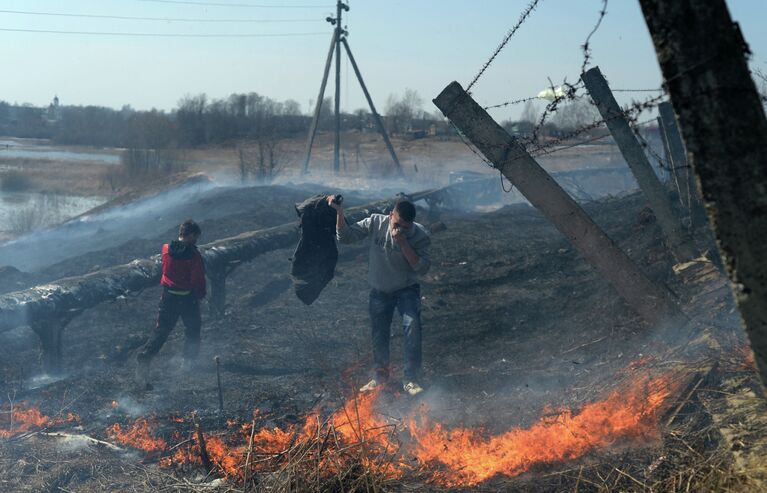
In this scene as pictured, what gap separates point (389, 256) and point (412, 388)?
119 centimetres

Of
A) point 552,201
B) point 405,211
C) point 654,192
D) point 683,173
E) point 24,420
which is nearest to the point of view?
point 552,201

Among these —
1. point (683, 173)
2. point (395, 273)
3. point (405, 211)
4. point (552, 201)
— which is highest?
point (683, 173)

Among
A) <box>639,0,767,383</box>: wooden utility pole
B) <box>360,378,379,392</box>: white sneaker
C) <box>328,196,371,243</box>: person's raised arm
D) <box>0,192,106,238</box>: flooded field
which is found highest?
<box>639,0,767,383</box>: wooden utility pole

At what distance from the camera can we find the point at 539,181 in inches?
207

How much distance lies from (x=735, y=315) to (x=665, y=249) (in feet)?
9.26

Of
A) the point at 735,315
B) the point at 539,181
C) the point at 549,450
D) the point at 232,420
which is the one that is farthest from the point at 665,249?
the point at 232,420

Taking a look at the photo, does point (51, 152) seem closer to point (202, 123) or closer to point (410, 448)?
point (202, 123)

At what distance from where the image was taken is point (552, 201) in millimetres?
5281

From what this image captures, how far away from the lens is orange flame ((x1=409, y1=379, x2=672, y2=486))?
4.07m

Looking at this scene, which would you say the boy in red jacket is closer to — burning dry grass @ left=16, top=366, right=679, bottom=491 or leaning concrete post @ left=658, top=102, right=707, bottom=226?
burning dry grass @ left=16, top=366, right=679, bottom=491

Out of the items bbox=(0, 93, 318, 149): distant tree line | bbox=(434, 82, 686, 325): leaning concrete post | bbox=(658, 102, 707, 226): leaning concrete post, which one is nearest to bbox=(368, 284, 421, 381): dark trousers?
bbox=(434, 82, 686, 325): leaning concrete post

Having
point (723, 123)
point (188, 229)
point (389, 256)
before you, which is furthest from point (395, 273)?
point (723, 123)

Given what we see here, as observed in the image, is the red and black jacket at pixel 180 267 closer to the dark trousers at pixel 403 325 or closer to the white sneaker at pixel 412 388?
the dark trousers at pixel 403 325

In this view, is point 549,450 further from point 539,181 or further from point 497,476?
point 539,181
